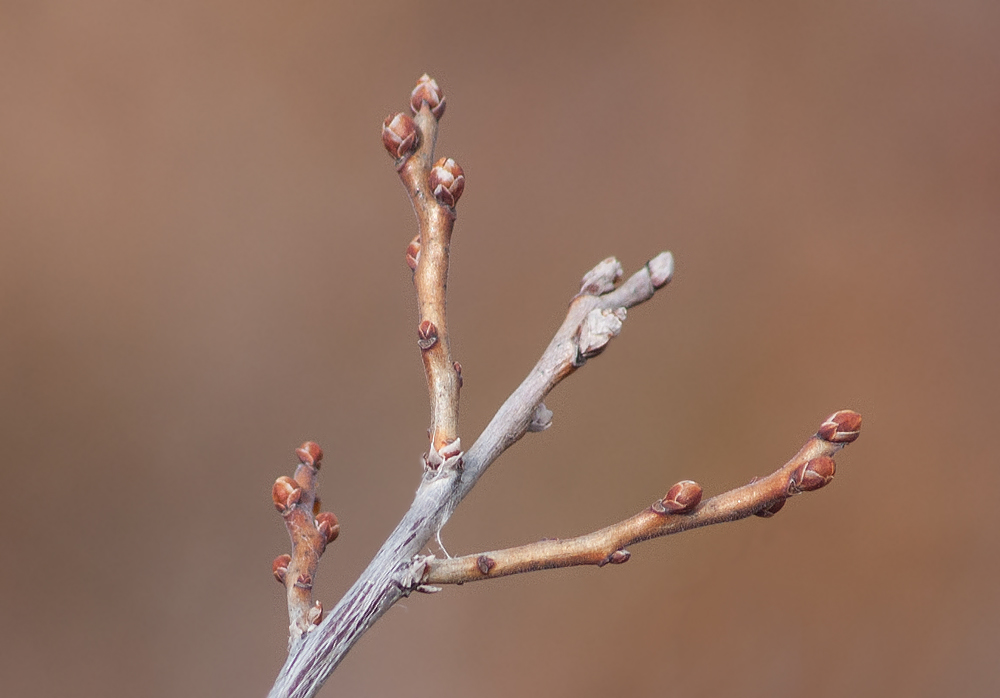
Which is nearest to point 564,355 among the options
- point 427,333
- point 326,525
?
point 427,333

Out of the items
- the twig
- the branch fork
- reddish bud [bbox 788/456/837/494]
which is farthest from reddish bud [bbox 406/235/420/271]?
reddish bud [bbox 788/456/837/494]

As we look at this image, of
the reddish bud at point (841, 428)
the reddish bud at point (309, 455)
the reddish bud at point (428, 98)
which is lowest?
the reddish bud at point (841, 428)

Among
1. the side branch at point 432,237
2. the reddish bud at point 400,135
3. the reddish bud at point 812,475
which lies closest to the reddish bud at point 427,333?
the side branch at point 432,237

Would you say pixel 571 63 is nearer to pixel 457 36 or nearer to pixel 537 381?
pixel 457 36

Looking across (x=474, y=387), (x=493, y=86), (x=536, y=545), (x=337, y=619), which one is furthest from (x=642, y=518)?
(x=493, y=86)

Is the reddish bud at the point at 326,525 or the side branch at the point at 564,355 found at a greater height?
the side branch at the point at 564,355

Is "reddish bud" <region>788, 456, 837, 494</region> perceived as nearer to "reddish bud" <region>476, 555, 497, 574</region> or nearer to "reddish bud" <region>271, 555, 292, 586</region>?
"reddish bud" <region>476, 555, 497, 574</region>

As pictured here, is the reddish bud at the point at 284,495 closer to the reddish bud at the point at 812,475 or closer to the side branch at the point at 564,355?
the side branch at the point at 564,355
